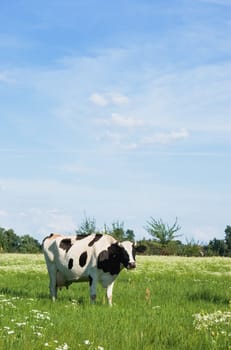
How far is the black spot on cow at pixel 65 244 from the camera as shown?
17.7 m

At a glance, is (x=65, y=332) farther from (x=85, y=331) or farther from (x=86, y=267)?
(x=86, y=267)

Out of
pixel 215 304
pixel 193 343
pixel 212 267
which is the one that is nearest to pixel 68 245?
pixel 215 304

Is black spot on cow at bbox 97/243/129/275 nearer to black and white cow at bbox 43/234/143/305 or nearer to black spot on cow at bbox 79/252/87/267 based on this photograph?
black and white cow at bbox 43/234/143/305

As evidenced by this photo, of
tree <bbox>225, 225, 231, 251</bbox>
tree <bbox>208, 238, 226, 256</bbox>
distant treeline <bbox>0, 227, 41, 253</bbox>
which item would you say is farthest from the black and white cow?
tree <bbox>225, 225, 231, 251</bbox>

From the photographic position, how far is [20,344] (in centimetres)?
959

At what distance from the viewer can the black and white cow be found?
653 inches

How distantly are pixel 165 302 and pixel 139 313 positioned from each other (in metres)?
3.46

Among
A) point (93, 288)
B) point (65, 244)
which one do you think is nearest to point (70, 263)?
point (65, 244)

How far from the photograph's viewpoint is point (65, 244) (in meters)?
17.9

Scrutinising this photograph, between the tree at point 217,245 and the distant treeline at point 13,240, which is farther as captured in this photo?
the tree at point 217,245

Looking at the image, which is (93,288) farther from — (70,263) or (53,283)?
(53,283)

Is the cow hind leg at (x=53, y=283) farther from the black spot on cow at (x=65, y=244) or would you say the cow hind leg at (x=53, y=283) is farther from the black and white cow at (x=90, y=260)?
the black spot on cow at (x=65, y=244)

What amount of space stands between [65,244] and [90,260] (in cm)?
134

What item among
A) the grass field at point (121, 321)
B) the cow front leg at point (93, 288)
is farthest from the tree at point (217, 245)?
the cow front leg at point (93, 288)
